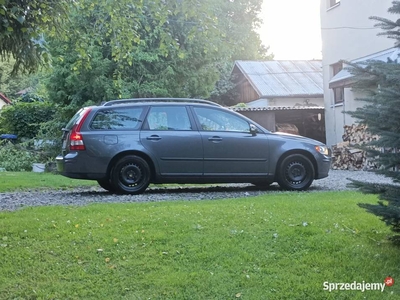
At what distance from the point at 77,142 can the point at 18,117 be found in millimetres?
19991

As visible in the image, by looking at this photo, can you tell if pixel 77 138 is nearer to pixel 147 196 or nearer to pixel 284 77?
pixel 147 196

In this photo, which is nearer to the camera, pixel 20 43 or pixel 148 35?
pixel 20 43

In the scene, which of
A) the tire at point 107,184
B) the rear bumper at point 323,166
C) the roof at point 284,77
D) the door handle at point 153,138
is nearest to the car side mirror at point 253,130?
the rear bumper at point 323,166

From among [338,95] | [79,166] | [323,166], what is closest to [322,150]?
[323,166]

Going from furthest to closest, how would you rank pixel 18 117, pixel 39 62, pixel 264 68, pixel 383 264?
pixel 264 68, pixel 18 117, pixel 39 62, pixel 383 264

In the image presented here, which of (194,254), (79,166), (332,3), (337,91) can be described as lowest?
(194,254)

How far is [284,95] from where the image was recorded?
2759cm

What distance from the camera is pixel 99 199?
316 inches

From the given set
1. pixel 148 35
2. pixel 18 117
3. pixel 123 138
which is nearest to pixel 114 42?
pixel 123 138

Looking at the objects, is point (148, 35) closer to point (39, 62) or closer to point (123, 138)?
point (123, 138)

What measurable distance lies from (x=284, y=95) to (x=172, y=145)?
1979cm

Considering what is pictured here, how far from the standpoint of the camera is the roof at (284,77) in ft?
91.7

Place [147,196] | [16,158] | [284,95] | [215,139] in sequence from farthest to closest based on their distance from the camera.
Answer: [284,95], [16,158], [215,139], [147,196]

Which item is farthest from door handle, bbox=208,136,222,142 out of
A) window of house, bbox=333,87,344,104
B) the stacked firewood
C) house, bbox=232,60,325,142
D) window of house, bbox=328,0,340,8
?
house, bbox=232,60,325,142
